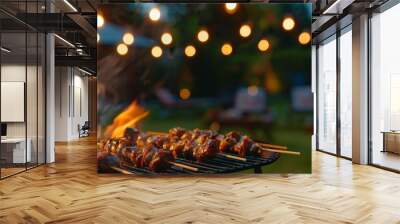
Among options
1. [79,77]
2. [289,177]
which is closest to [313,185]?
[289,177]

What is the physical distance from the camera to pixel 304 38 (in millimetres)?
6332

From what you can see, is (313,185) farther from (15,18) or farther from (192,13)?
(15,18)

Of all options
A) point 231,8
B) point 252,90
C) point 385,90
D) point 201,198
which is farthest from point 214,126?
point 385,90

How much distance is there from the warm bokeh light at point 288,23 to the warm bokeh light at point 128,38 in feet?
8.53

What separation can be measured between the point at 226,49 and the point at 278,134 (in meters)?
1.70

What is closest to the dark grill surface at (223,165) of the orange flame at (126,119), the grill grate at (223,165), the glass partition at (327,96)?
the grill grate at (223,165)

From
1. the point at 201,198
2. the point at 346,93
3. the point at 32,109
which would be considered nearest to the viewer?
the point at 201,198

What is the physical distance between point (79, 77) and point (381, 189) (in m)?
14.6

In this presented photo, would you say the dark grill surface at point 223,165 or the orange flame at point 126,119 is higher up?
the orange flame at point 126,119

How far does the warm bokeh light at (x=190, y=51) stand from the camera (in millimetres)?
6421

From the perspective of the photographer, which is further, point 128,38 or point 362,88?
point 362,88

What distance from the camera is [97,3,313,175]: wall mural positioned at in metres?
A: 6.34

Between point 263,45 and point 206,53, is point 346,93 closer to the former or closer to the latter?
point 263,45

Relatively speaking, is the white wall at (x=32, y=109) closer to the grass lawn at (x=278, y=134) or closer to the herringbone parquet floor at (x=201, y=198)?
the herringbone parquet floor at (x=201, y=198)
